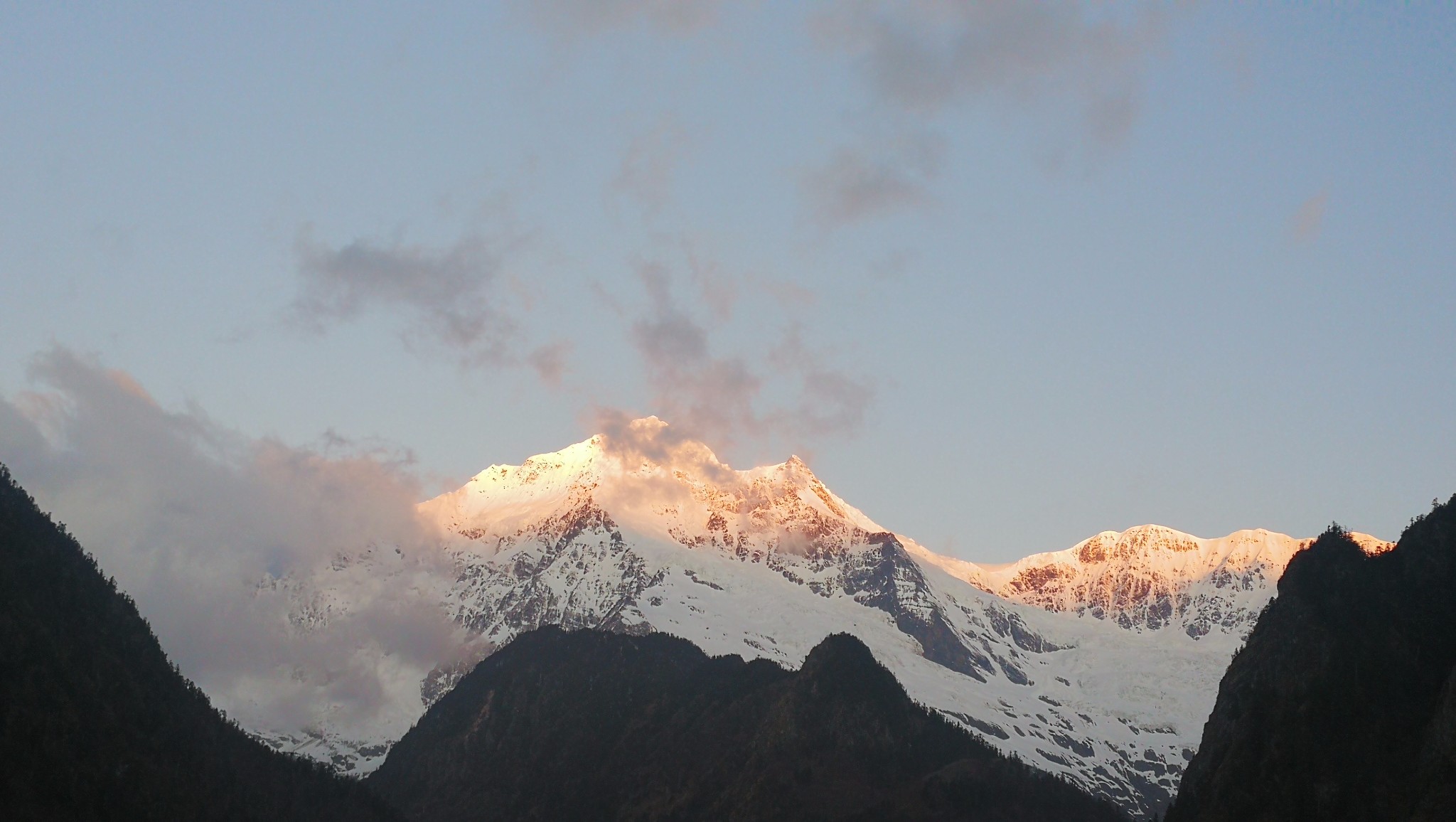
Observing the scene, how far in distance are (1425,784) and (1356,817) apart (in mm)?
10916

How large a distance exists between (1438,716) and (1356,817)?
56.0 feet

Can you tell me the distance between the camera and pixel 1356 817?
194m

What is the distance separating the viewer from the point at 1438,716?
632 ft

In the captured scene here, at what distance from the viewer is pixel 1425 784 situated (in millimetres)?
187125

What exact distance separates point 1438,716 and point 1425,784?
10316 mm
